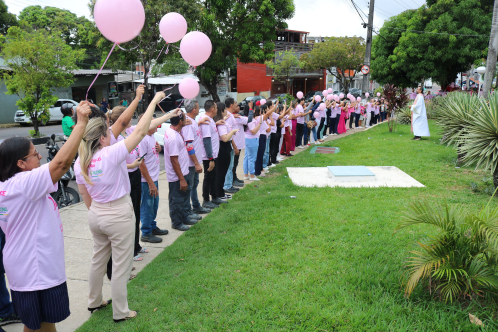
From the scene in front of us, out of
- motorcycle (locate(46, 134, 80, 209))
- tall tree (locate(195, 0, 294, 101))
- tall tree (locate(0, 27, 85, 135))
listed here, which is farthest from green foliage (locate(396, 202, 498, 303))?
tall tree (locate(0, 27, 85, 135))

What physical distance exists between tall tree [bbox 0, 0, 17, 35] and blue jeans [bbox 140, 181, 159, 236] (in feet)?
114

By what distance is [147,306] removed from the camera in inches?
140

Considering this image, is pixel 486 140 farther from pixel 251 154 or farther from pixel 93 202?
pixel 93 202

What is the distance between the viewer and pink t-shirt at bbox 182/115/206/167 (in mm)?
5629

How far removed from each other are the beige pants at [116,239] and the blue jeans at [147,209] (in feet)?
5.81

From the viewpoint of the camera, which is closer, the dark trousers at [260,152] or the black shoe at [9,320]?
the black shoe at [9,320]

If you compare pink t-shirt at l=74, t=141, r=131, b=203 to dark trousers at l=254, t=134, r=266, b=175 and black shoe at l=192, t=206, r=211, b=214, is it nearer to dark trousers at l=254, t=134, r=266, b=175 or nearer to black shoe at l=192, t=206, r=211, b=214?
black shoe at l=192, t=206, r=211, b=214

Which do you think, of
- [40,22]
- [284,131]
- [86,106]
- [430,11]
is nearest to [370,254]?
[86,106]

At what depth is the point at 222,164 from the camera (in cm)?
710

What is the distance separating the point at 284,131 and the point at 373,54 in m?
21.2

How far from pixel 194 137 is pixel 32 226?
3.51m

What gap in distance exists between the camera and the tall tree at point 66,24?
38969mm

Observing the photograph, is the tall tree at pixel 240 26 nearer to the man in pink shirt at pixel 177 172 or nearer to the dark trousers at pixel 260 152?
the dark trousers at pixel 260 152

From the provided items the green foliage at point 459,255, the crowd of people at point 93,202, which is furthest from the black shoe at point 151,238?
the green foliage at point 459,255
